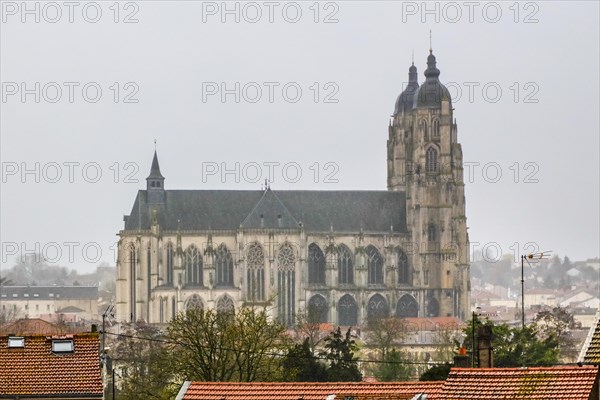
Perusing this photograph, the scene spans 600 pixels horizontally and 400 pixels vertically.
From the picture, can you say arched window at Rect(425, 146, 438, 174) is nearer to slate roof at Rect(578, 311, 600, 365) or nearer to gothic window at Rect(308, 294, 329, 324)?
gothic window at Rect(308, 294, 329, 324)

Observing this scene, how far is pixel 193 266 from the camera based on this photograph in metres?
178

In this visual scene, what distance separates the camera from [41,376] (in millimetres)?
43000

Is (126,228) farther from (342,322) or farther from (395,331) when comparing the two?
(395,331)

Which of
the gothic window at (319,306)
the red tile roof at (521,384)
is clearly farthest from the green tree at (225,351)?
the gothic window at (319,306)

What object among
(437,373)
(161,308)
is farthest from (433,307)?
(437,373)

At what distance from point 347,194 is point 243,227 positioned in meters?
15.3

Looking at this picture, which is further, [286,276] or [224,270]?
[224,270]

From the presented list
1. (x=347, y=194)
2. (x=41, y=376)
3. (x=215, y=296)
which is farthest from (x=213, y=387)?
(x=347, y=194)

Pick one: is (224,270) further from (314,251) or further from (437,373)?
(437,373)

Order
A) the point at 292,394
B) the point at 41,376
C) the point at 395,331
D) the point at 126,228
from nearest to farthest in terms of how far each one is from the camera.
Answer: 1. the point at 292,394
2. the point at 41,376
3. the point at 395,331
4. the point at 126,228

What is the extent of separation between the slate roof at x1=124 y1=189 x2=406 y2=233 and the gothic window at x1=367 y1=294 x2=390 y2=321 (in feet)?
22.9

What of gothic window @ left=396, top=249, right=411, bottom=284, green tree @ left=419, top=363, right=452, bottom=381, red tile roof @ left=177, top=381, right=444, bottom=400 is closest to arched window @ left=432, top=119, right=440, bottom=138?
gothic window @ left=396, top=249, right=411, bottom=284

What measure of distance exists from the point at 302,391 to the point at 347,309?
142 m

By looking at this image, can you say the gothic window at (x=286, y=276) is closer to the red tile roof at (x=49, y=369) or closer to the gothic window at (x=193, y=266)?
the gothic window at (x=193, y=266)
